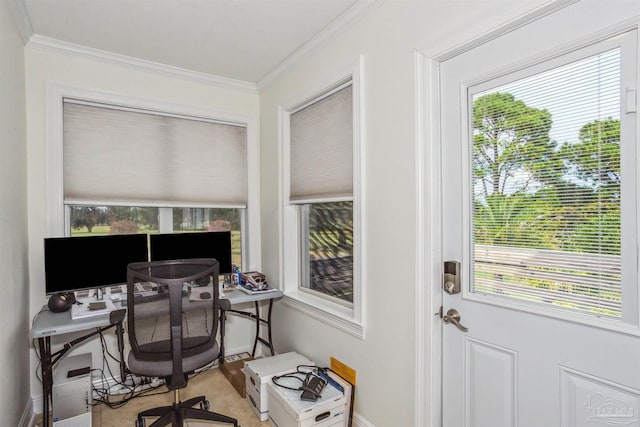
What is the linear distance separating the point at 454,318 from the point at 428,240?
38 cm

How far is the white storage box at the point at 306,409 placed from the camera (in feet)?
5.95

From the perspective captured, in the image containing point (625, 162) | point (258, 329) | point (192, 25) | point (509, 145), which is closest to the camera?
point (625, 162)

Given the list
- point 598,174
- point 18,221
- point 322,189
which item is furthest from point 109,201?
point 598,174

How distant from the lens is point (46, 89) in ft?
7.76

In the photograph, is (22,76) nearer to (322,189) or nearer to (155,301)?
(155,301)

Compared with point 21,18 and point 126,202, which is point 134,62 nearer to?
point 21,18

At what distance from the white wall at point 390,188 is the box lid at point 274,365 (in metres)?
0.31

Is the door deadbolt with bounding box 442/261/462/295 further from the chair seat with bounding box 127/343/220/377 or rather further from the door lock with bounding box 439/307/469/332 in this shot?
the chair seat with bounding box 127/343/220/377

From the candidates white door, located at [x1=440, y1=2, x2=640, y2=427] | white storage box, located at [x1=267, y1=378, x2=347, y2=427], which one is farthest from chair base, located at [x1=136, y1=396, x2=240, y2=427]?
white door, located at [x1=440, y1=2, x2=640, y2=427]

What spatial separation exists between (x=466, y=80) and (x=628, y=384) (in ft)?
4.14

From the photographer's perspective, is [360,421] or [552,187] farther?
[360,421]

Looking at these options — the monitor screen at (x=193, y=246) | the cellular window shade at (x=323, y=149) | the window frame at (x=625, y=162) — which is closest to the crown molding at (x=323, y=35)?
the cellular window shade at (x=323, y=149)

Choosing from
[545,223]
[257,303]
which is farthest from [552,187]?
[257,303]

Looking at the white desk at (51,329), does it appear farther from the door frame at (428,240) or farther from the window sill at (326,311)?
the door frame at (428,240)
